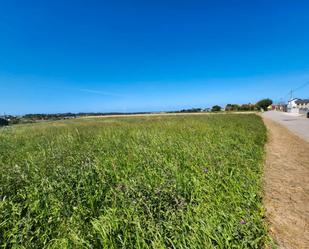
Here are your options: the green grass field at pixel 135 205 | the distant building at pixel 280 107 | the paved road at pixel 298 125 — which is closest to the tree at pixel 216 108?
the distant building at pixel 280 107

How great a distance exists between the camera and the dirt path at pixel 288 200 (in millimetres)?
2727

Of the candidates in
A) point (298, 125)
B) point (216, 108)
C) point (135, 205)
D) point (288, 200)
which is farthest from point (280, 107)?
point (135, 205)

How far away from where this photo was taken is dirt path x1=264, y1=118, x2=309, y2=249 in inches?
107

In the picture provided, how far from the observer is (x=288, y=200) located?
12.2 ft

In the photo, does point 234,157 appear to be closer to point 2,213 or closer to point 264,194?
point 264,194

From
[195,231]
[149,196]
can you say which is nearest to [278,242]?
[195,231]

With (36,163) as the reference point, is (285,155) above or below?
below

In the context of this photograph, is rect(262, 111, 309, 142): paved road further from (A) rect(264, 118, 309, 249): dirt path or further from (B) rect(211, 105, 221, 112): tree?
(B) rect(211, 105, 221, 112): tree

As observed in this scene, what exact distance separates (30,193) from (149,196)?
2.27 metres

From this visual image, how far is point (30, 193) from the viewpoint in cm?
387

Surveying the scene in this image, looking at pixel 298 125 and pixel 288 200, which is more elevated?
pixel 288 200

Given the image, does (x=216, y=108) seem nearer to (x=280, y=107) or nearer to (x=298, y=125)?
(x=280, y=107)

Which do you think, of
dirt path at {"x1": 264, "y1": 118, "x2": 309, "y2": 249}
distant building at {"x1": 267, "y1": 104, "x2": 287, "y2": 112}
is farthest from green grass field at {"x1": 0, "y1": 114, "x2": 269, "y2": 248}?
distant building at {"x1": 267, "y1": 104, "x2": 287, "y2": 112}

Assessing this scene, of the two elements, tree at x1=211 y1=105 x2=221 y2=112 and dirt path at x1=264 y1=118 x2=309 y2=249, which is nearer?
dirt path at x1=264 y1=118 x2=309 y2=249
